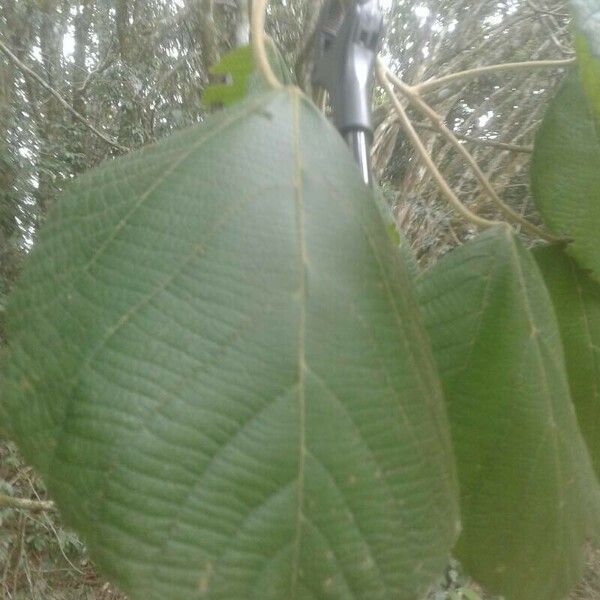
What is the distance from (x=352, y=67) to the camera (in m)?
0.43

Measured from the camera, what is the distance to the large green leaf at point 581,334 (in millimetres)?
466

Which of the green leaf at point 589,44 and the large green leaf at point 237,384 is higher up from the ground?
the green leaf at point 589,44

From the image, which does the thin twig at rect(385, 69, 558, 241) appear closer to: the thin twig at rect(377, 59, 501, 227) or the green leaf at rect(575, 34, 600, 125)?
the thin twig at rect(377, 59, 501, 227)

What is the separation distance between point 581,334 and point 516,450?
0.48 feet

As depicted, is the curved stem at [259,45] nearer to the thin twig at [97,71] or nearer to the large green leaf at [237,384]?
the large green leaf at [237,384]

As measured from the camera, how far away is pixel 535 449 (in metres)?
0.36

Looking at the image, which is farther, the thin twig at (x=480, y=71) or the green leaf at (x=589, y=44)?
the thin twig at (x=480, y=71)

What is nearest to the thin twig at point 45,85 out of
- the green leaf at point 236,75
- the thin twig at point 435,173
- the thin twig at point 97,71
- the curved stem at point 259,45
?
the thin twig at point 97,71

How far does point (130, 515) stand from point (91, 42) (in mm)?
3056

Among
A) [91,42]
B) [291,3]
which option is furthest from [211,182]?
[91,42]

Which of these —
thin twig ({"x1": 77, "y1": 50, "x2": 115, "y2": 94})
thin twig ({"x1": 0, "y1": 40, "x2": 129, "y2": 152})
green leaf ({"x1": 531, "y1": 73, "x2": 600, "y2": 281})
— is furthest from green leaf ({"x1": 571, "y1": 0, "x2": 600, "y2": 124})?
thin twig ({"x1": 77, "y1": 50, "x2": 115, "y2": 94})

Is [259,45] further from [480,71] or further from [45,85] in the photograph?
[45,85]

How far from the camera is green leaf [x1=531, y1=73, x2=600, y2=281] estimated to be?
1.41 feet

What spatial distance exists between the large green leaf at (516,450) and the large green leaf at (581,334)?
0.08m
